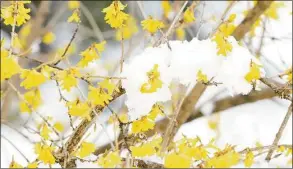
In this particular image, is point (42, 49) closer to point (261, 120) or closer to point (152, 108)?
point (261, 120)

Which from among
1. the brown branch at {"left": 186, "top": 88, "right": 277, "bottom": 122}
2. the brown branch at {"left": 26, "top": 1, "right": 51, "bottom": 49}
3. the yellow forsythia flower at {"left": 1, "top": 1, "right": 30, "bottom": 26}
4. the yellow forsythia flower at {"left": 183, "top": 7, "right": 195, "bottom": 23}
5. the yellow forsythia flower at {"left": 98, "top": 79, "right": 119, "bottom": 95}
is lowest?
the yellow forsythia flower at {"left": 98, "top": 79, "right": 119, "bottom": 95}

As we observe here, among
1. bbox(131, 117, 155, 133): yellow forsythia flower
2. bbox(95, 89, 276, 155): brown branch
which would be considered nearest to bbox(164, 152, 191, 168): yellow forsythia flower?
bbox(131, 117, 155, 133): yellow forsythia flower

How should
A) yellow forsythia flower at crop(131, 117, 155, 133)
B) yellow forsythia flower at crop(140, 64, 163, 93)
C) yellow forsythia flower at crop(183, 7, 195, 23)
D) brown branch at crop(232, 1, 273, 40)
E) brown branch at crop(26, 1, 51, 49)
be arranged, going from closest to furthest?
yellow forsythia flower at crop(140, 64, 163, 93) < yellow forsythia flower at crop(131, 117, 155, 133) < yellow forsythia flower at crop(183, 7, 195, 23) < brown branch at crop(232, 1, 273, 40) < brown branch at crop(26, 1, 51, 49)

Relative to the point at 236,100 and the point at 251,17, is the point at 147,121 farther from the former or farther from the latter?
the point at 236,100

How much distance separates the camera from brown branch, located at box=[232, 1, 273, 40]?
76.3 inches

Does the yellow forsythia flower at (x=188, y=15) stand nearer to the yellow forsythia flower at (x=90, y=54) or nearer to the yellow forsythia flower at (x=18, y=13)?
the yellow forsythia flower at (x=90, y=54)

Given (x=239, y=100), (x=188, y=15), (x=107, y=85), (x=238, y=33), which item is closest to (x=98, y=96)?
(x=107, y=85)

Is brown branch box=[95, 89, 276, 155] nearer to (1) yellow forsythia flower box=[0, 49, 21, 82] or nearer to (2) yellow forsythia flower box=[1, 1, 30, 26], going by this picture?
(2) yellow forsythia flower box=[1, 1, 30, 26]

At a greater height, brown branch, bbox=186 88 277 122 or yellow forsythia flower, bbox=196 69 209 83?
brown branch, bbox=186 88 277 122

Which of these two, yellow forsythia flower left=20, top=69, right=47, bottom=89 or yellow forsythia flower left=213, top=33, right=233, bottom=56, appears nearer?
yellow forsythia flower left=20, top=69, right=47, bottom=89

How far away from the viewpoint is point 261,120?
311cm

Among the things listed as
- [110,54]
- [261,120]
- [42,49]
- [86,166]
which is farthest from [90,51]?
[42,49]

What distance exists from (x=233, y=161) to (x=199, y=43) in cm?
30

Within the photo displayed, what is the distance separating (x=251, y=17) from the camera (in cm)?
197
